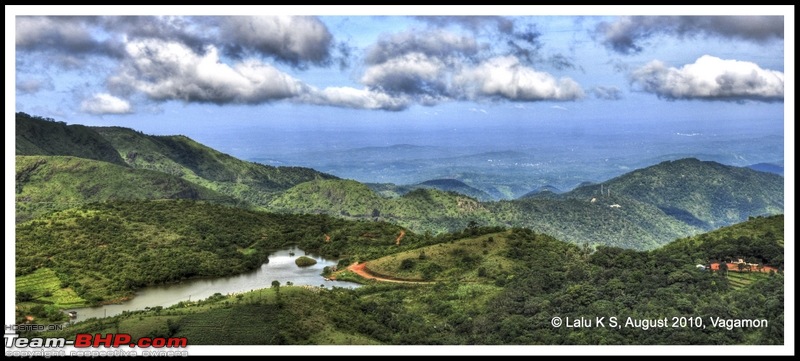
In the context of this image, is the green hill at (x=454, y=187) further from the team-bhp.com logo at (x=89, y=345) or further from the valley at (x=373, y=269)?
the team-bhp.com logo at (x=89, y=345)

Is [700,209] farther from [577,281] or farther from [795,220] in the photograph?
[795,220]

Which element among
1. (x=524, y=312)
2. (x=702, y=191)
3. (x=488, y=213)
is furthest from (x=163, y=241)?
(x=702, y=191)

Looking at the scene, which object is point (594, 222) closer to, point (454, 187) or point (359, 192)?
point (359, 192)

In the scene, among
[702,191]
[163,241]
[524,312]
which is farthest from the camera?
[702,191]

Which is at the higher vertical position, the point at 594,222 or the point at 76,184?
the point at 76,184

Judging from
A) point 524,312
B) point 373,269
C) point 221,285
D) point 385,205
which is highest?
point 385,205

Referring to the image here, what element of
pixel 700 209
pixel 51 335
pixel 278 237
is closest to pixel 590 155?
pixel 700 209

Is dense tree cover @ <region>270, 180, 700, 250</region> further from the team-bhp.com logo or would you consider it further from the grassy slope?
the team-bhp.com logo
